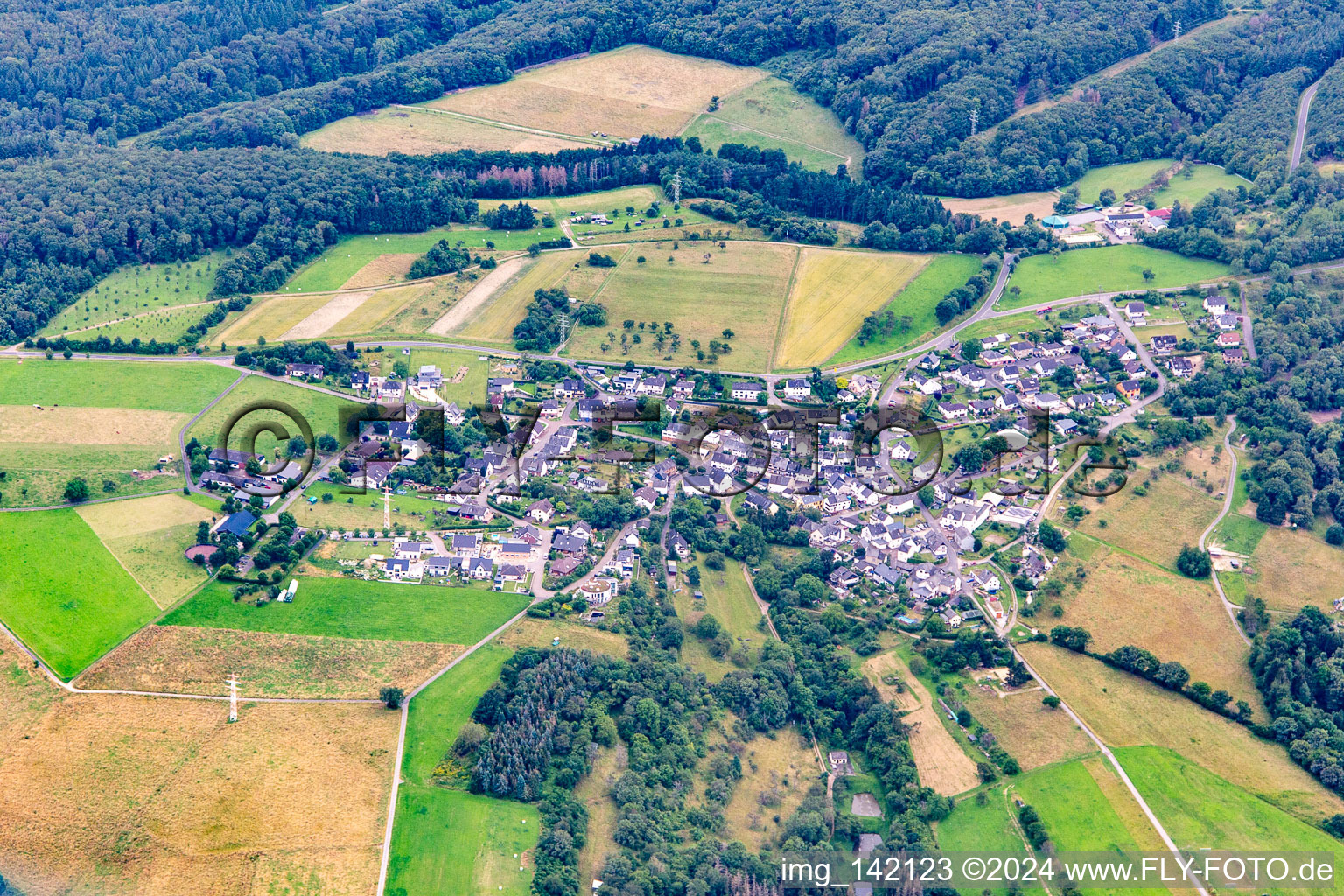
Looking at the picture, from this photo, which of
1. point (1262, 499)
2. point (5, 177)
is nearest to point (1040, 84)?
point (1262, 499)

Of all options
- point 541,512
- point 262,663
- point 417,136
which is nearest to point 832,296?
point 541,512

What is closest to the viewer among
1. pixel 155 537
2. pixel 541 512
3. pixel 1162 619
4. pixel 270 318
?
pixel 155 537

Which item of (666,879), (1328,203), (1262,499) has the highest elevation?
(1328,203)

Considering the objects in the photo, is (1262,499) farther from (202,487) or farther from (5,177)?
(5,177)

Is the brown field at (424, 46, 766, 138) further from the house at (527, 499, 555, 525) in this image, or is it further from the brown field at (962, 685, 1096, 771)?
the brown field at (962, 685, 1096, 771)

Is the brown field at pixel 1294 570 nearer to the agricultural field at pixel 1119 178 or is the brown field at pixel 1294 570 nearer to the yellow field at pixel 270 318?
the agricultural field at pixel 1119 178

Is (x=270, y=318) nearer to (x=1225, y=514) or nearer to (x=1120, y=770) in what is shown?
(x=1120, y=770)

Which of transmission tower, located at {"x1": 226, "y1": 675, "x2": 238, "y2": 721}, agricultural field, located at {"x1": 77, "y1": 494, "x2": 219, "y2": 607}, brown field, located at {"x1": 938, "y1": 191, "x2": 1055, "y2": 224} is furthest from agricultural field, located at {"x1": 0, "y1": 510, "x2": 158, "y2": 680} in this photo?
brown field, located at {"x1": 938, "y1": 191, "x2": 1055, "y2": 224}
